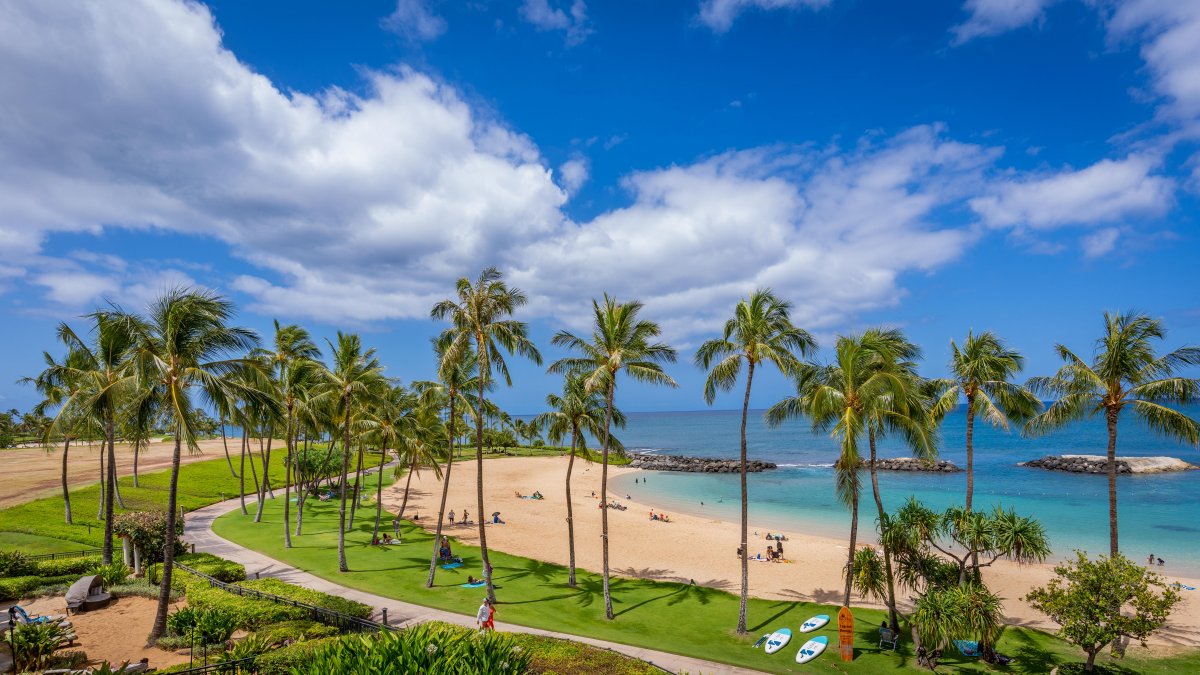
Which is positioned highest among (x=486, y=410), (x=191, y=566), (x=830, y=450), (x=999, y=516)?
(x=486, y=410)

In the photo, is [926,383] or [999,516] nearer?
[999,516]

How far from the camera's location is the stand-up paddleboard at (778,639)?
2066 centimetres

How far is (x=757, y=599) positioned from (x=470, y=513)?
34634mm

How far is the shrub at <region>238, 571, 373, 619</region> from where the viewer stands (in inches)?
819

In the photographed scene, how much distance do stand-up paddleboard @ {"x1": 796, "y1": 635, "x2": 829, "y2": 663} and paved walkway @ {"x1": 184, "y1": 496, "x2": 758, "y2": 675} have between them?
253 centimetres

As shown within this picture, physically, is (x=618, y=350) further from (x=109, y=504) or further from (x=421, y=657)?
(x=109, y=504)

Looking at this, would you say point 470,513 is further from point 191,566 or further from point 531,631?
point 531,631

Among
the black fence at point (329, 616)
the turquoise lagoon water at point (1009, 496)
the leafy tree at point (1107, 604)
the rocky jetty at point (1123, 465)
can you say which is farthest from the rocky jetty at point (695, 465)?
the black fence at point (329, 616)

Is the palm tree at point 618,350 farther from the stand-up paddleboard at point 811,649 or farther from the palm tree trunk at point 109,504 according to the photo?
the palm tree trunk at point 109,504

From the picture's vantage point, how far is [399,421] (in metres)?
39.3

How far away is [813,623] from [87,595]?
2919cm

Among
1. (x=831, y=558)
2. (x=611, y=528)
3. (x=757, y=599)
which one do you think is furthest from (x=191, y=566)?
(x=831, y=558)

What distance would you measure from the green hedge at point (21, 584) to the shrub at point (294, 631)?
45.0 ft

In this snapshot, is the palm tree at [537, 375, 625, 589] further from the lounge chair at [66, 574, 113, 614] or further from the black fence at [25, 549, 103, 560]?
the black fence at [25, 549, 103, 560]
